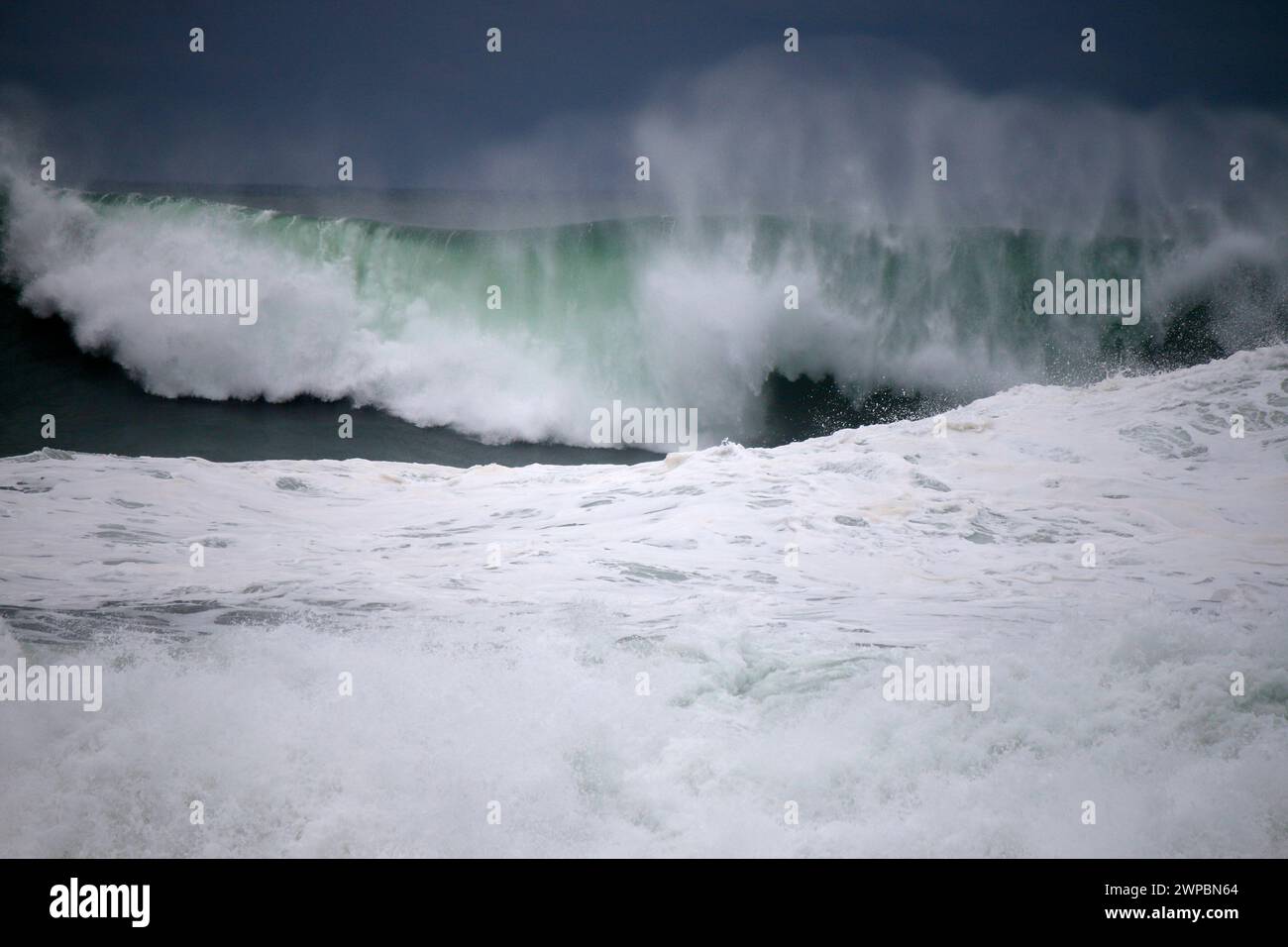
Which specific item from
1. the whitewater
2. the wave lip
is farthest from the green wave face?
the whitewater

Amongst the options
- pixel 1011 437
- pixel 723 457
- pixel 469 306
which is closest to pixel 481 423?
pixel 469 306

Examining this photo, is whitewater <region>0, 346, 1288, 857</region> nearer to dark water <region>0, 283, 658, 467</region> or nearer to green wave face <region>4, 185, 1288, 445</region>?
dark water <region>0, 283, 658, 467</region>

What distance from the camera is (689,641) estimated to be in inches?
140

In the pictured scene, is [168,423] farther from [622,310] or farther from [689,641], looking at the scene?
[689,641]

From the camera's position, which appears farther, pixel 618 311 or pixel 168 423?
pixel 618 311

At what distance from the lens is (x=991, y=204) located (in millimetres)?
5359

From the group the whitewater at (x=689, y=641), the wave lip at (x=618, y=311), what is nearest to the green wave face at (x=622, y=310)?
the wave lip at (x=618, y=311)

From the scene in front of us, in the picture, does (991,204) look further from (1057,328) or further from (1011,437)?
(1011,437)

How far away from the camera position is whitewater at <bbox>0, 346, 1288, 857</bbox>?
2.72m

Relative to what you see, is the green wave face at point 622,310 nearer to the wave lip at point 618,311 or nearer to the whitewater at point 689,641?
the wave lip at point 618,311

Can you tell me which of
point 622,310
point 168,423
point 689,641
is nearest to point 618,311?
point 622,310

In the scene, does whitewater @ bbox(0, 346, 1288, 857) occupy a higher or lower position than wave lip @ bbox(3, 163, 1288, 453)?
lower

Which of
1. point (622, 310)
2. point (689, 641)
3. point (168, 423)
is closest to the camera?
point (689, 641)

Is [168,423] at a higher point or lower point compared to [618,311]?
lower
